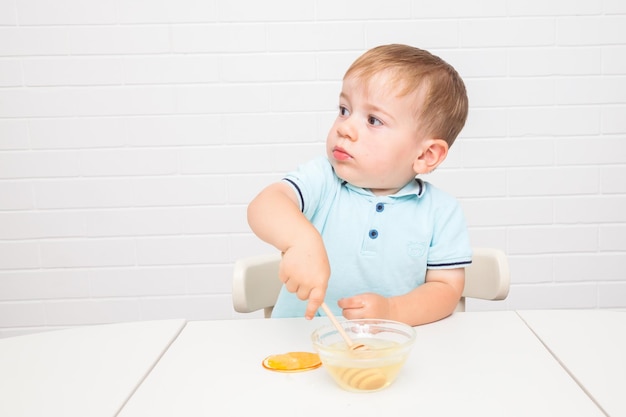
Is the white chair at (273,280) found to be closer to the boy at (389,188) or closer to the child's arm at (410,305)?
the boy at (389,188)

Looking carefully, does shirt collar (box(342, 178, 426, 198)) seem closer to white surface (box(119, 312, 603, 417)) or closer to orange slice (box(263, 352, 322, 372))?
white surface (box(119, 312, 603, 417))

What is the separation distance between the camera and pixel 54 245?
239cm

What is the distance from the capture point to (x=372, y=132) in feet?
3.88

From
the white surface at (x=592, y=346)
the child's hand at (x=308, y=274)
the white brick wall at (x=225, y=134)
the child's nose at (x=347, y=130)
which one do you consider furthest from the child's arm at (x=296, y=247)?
the white brick wall at (x=225, y=134)

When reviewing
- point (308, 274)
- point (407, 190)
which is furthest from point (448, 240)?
point (308, 274)

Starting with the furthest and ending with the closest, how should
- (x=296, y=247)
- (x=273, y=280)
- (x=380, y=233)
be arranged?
(x=273, y=280), (x=380, y=233), (x=296, y=247)

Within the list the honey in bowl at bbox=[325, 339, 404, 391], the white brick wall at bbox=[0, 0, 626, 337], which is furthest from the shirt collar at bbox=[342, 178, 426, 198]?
the white brick wall at bbox=[0, 0, 626, 337]

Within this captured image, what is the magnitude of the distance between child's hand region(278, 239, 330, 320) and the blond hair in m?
0.43

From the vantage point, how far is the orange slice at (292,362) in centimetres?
83

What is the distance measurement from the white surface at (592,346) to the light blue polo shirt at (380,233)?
24cm

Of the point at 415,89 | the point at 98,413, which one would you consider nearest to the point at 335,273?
the point at 415,89

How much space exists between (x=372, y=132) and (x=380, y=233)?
20 cm

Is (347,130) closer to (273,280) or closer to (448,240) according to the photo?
(448,240)

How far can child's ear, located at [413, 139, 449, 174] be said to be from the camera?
1246 millimetres
